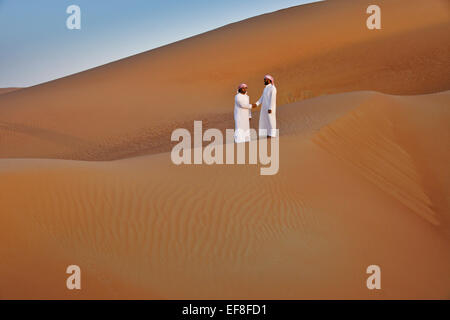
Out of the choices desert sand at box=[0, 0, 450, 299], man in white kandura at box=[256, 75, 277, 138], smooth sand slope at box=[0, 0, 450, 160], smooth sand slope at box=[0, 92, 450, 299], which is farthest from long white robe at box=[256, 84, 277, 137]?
smooth sand slope at box=[0, 0, 450, 160]

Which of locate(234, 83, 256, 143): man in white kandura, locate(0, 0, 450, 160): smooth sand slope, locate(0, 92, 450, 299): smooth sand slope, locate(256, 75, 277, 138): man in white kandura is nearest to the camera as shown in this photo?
locate(0, 92, 450, 299): smooth sand slope

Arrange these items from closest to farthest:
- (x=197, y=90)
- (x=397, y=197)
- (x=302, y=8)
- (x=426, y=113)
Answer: (x=397, y=197)
(x=426, y=113)
(x=197, y=90)
(x=302, y=8)

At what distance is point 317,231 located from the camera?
771 cm

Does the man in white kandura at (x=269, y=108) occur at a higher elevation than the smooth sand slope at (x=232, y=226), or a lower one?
higher

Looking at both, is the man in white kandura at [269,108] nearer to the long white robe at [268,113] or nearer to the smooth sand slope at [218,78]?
the long white robe at [268,113]

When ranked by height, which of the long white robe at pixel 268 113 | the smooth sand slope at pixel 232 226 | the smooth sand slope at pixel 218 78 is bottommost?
the smooth sand slope at pixel 232 226

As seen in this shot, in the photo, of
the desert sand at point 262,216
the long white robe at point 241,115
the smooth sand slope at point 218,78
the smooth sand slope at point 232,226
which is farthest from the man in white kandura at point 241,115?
the smooth sand slope at point 218,78

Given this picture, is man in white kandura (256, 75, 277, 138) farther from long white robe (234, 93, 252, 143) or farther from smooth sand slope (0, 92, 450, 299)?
smooth sand slope (0, 92, 450, 299)

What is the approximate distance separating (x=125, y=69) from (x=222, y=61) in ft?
21.0

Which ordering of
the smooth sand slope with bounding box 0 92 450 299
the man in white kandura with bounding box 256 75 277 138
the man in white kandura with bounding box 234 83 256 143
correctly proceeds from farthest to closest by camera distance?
the man in white kandura with bounding box 234 83 256 143
the man in white kandura with bounding box 256 75 277 138
the smooth sand slope with bounding box 0 92 450 299

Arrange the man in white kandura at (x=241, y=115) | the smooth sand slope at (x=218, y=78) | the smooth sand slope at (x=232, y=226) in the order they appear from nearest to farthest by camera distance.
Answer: the smooth sand slope at (x=232, y=226) → the man in white kandura at (x=241, y=115) → the smooth sand slope at (x=218, y=78)

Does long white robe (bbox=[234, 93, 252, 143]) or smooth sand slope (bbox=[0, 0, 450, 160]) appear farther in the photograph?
smooth sand slope (bbox=[0, 0, 450, 160])
